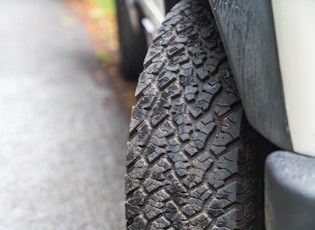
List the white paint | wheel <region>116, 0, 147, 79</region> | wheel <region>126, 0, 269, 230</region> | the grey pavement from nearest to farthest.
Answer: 1. the white paint
2. wheel <region>126, 0, 269, 230</region>
3. the grey pavement
4. wheel <region>116, 0, 147, 79</region>

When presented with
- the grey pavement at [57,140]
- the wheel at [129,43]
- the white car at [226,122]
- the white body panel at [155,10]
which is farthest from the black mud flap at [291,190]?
the wheel at [129,43]

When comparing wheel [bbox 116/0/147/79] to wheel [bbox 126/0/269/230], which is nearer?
wheel [bbox 126/0/269/230]

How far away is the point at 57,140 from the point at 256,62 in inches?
91.3

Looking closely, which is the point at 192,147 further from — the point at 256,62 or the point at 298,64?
the point at 298,64

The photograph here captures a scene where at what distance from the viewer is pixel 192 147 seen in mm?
1896

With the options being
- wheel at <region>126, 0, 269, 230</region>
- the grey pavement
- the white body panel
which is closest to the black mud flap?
wheel at <region>126, 0, 269, 230</region>

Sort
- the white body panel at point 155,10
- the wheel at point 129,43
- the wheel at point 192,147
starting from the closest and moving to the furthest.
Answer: the wheel at point 192,147, the white body panel at point 155,10, the wheel at point 129,43

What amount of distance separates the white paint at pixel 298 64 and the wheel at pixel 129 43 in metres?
2.81

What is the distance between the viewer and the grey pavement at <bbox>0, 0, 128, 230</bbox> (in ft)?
10.1

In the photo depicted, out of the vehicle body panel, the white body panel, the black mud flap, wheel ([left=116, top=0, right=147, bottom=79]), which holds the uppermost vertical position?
the vehicle body panel

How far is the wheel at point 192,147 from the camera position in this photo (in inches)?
73.5

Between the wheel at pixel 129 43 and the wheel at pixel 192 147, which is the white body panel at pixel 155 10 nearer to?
the wheel at pixel 192 147

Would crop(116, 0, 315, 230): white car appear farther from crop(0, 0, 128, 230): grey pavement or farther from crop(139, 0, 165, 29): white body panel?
crop(0, 0, 128, 230): grey pavement

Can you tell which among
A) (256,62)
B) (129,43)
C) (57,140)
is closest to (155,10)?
(57,140)
